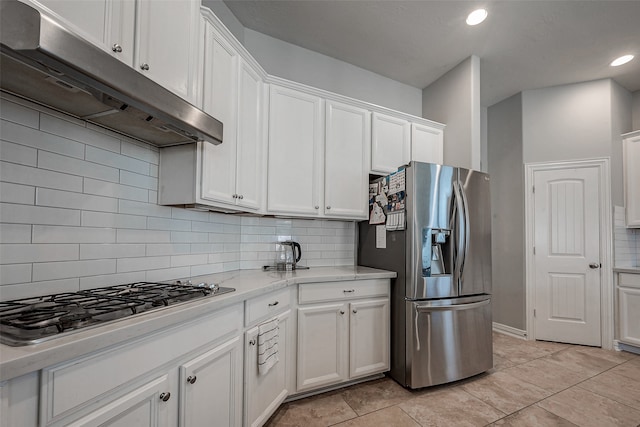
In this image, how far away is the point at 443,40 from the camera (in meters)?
2.75

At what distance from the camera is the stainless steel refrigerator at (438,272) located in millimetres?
2215

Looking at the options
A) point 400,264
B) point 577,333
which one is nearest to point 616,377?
point 577,333

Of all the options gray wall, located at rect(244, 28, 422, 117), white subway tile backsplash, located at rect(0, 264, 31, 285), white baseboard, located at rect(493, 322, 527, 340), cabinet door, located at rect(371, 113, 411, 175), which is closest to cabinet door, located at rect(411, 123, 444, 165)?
cabinet door, located at rect(371, 113, 411, 175)

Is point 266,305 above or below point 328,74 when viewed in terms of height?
below

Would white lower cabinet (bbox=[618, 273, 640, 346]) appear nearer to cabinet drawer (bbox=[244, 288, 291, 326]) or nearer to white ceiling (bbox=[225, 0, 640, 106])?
white ceiling (bbox=[225, 0, 640, 106])

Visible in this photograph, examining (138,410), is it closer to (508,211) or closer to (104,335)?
(104,335)

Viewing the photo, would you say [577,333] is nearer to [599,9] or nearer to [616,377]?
[616,377]

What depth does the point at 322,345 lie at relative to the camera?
210 cm

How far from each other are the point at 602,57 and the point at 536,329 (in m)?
3.08

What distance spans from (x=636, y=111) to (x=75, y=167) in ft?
18.8

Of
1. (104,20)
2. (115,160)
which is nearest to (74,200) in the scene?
(115,160)

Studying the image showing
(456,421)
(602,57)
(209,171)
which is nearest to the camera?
(209,171)

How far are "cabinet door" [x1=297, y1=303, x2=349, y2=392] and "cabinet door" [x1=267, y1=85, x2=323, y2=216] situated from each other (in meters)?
0.82

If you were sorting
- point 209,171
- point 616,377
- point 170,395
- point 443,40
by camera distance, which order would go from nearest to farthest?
point 170,395
point 209,171
point 616,377
point 443,40
